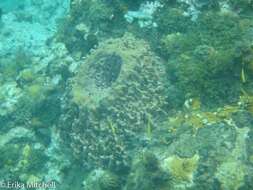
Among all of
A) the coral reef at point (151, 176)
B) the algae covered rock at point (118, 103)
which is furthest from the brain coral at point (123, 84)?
the coral reef at point (151, 176)

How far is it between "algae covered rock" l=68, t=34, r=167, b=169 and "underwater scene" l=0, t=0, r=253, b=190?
0.05 ft

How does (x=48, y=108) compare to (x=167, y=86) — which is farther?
(x=48, y=108)

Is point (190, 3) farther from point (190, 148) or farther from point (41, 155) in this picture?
point (41, 155)

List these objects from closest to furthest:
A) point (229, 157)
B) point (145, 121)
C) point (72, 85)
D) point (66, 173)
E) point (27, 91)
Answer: point (229, 157) → point (145, 121) → point (72, 85) → point (66, 173) → point (27, 91)

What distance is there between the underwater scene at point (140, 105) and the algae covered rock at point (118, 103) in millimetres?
17

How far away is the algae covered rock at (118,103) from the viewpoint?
19.7ft

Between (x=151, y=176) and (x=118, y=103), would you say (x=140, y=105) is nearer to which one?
(x=118, y=103)

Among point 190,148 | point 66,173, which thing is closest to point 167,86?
point 190,148

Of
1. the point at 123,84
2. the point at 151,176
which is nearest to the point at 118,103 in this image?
the point at 123,84

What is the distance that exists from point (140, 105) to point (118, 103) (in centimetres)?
36

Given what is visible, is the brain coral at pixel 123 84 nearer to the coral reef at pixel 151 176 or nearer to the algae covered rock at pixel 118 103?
the algae covered rock at pixel 118 103

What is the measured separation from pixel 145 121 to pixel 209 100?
1077mm

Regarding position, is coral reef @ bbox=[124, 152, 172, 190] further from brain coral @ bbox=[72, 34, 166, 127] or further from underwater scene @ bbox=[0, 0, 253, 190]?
brain coral @ bbox=[72, 34, 166, 127]

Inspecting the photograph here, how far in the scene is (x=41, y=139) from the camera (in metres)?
7.96
